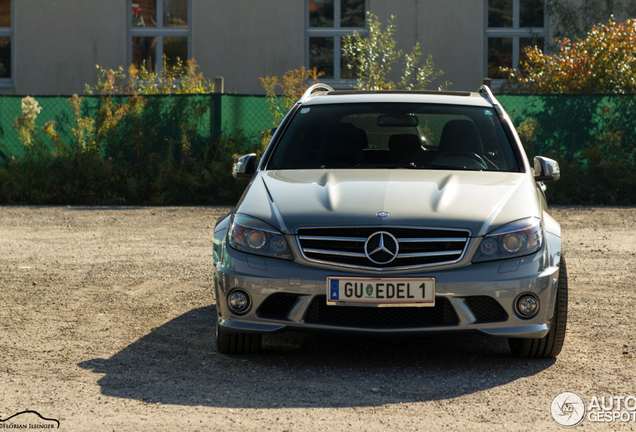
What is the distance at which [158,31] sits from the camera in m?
18.7

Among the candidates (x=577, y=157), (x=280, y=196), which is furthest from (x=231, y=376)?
(x=577, y=157)

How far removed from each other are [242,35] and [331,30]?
2.03 metres

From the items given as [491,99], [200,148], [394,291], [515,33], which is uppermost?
[515,33]

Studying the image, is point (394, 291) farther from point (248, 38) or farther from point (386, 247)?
point (248, 38)

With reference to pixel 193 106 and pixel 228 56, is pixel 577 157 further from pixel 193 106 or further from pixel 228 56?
pixel 228 56

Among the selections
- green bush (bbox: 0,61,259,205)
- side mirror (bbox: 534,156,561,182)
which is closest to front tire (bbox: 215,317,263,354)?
side mirror (bbox: 534,156,561,182)

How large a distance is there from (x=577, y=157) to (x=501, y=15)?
19.3 feet

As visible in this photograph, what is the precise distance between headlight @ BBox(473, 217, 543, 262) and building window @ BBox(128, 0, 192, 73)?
49.3 ft

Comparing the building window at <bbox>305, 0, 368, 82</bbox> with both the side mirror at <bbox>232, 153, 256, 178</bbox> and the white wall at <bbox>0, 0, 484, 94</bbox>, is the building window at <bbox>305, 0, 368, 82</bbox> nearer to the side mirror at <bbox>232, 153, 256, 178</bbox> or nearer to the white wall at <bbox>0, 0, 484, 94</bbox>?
the white wall at <bbox>0, 0, 484, 94</bbox>

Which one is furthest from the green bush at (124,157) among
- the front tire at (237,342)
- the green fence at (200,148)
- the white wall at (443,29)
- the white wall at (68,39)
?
the front tire at (237,342)

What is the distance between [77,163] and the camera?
43.9 ft

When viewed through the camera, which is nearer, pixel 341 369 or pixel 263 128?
pixel 341 369

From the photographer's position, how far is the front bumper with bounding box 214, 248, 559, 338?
4.39 meters

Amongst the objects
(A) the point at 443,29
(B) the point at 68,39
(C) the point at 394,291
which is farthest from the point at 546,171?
(B) the point at 68,39
